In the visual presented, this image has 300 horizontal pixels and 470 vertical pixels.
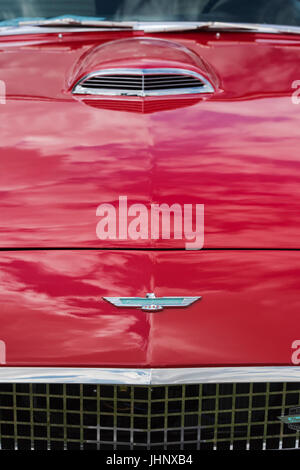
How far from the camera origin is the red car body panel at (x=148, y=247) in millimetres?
1347

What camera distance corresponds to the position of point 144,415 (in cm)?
141

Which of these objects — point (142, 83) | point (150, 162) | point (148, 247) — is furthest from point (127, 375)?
point (142, 83)

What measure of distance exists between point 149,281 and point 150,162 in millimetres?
320

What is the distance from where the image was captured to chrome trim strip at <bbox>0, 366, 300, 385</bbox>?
4.43 feet
